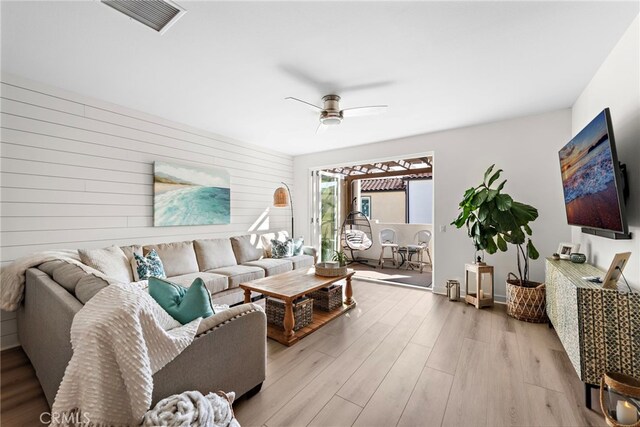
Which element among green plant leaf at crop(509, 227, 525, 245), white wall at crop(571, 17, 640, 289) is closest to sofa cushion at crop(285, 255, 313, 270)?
green plant leaf at crop(509, 227, 525, 245)

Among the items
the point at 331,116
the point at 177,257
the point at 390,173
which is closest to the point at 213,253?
the point at 177,257

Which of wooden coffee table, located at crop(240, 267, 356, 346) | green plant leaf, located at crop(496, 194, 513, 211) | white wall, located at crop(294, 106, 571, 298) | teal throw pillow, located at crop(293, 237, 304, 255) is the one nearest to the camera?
wooden coffee table, located at crop(240, 267, 356, 346)

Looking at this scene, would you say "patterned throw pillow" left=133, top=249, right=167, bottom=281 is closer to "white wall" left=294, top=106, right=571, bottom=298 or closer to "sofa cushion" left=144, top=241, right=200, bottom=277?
"sofa cushion" left=144, top=241, right=200, bottom=277

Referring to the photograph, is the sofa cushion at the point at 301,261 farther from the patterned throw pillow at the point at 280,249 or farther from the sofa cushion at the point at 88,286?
the sofa cushion at the point at 88,286

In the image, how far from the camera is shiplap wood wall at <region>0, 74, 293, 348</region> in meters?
2.47

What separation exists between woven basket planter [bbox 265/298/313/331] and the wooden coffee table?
0.05 meters

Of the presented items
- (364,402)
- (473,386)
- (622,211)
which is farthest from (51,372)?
(622,211)

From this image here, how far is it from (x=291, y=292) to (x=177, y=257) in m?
1.70

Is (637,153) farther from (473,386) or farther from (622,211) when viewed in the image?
(473,386)

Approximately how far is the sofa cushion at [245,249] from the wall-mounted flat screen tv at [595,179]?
4034 mm

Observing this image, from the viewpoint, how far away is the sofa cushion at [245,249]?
4230mm

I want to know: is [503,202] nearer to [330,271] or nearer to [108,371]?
[330,271]

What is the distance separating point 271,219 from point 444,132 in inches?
133

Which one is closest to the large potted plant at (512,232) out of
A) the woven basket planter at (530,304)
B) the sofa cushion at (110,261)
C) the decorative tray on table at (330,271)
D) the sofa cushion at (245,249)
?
the woven basket planter at (530,304)
